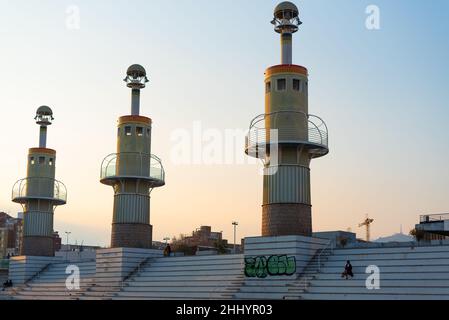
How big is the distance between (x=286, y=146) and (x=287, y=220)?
231 inches

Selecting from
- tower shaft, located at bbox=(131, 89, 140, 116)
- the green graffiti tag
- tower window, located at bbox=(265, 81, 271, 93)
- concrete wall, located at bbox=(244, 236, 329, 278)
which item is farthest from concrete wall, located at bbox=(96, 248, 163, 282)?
tower window, located at bbox=(265, 81, 271, 93)

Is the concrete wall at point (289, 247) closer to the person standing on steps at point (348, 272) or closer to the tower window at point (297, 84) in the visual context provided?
the person standing on steps at point (348, 272)

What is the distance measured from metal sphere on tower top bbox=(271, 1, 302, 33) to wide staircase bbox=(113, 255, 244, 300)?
1937 cm

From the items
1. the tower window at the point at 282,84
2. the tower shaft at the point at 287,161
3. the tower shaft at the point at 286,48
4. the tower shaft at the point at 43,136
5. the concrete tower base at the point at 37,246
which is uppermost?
the tower shaft at the point at 286,48

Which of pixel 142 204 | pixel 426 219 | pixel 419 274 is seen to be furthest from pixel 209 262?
pixel 426 219

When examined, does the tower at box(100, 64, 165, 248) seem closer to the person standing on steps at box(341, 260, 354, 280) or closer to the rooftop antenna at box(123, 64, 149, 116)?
the rooftop antenna at box(123, 64, 149, 116)

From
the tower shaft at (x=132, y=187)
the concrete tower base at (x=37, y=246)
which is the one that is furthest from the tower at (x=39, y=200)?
the tower shaft at (x=132, y=187)

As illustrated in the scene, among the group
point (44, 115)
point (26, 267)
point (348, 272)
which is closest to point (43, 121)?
point (44, 115)

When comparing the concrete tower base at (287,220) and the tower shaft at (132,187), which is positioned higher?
the tower shaft at (132,187)

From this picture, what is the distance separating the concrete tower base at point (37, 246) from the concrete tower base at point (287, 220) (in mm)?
37920

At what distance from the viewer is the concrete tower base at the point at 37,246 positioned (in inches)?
3019

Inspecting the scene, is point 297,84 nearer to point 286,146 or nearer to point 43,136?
point 286,146

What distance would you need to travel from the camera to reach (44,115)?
78812mm
